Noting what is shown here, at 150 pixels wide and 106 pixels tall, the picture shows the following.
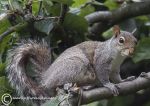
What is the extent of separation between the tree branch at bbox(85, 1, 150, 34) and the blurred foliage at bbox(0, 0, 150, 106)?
20cm

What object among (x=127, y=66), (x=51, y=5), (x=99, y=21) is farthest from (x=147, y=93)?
(x=51, y=5)

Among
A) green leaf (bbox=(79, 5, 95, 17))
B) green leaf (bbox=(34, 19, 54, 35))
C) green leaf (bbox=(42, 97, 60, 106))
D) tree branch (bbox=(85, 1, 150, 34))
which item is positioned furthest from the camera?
tree branch (bbox=(85, 1, 150, 34))

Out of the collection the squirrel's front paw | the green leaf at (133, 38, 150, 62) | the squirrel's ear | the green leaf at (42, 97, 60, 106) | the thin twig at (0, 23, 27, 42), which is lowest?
the green leaf at (133, 38, 150, 62)

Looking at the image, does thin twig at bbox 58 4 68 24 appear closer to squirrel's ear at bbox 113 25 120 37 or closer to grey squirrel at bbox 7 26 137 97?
grey squirrel at bbox 7 26 137 97

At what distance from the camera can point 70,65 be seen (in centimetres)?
293

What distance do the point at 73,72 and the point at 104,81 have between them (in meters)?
0.19

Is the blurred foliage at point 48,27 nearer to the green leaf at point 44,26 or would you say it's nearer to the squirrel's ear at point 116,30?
the green leaf at point 44,26

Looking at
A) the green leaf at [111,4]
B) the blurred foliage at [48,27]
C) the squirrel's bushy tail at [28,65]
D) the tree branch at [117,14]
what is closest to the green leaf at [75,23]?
the blurred foliage at [48,27]

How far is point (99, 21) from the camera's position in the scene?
148 inches

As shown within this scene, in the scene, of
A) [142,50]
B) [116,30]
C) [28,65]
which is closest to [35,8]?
[28,65]

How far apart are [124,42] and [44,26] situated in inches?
19.4

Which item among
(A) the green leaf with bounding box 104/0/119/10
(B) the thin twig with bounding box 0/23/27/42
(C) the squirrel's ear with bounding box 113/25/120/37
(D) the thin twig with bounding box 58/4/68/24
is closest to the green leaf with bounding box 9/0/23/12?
(B) the thin twig with bounding box 0/23/27/42

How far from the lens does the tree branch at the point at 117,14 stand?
148 inches

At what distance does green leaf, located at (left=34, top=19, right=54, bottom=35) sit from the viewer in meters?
3.17
